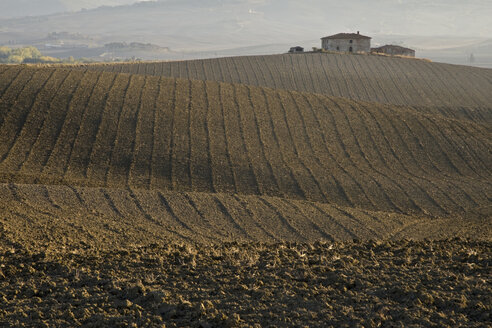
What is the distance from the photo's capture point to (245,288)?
841cm

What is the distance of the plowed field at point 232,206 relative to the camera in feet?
26.1

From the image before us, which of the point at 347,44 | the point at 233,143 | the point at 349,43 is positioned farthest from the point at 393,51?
the point at 233,143

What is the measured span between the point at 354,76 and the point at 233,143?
33.1 meters

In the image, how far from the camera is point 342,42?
73312 millimetres

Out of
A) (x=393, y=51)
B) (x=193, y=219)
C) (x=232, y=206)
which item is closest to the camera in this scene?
(x=193, y=219)

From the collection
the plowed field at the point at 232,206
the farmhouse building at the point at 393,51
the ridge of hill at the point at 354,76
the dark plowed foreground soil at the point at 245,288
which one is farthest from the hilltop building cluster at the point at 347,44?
the dark plowed foreground soil at the point at 245,288

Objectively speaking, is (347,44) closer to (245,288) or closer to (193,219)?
(193,219)

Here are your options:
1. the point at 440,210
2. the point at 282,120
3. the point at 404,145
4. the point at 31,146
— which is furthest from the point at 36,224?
the point at 404,145

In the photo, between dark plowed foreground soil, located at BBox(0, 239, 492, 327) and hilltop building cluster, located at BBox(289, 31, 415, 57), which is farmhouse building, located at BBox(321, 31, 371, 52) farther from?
dark plowed foreground soil, located at BBox(0, 239, 492, 327)

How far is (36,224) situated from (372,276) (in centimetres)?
942

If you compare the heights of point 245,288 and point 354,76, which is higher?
point 354,76

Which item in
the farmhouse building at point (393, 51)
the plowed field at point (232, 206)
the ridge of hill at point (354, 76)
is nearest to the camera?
the plowed field at point (232, 206)

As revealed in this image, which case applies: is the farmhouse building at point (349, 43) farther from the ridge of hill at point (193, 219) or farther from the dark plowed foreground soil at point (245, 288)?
the dark plowed foreground soil at point (245, 288)

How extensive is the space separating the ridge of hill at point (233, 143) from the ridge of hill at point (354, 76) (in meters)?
15.5
